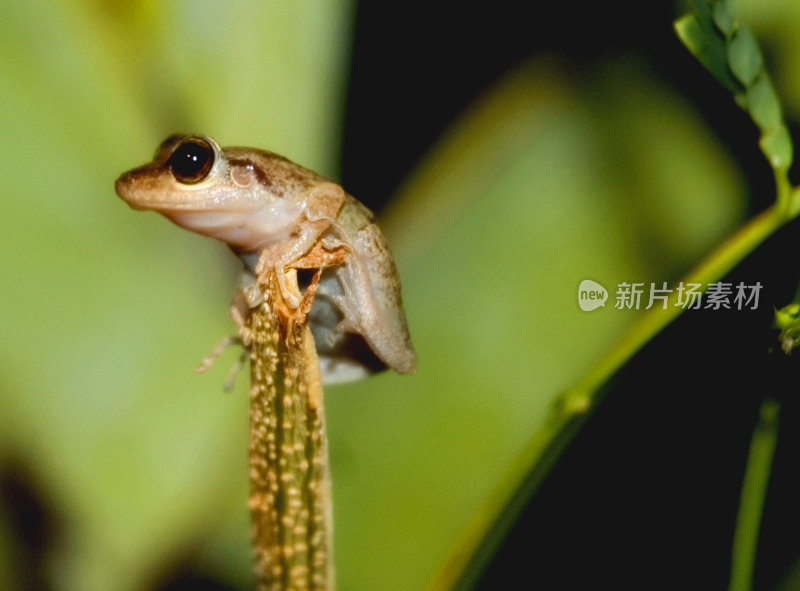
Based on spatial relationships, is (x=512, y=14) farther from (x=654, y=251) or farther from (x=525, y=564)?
(x=525, y=564)

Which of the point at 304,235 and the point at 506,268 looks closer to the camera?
the point at 304,235

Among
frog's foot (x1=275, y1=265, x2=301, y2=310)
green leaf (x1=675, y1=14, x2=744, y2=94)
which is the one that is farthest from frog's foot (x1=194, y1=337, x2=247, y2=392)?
green leaf (x1=675, y1=14, x2=744, y2=94)

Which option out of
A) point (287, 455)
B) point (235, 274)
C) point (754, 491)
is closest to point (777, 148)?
point (754, 491)

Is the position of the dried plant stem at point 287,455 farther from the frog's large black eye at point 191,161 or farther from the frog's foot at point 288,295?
the frog's large black eye at point 191,161

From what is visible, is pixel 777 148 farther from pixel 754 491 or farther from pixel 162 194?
pixel 162 194

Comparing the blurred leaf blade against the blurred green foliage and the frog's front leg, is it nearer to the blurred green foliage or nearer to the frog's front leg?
the blurred green foliage

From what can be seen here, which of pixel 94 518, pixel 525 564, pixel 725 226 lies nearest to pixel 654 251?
pixel 725 226
